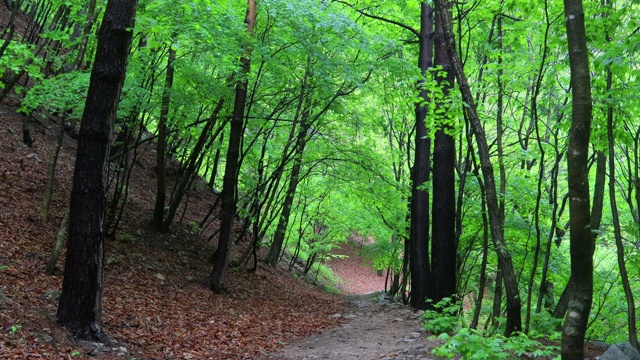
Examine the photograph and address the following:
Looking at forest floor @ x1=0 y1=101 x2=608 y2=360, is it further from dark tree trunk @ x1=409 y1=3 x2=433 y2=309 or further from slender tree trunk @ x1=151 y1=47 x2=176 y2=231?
dark tree trunk @ x1=409 y1=3 x2=433 y2=309

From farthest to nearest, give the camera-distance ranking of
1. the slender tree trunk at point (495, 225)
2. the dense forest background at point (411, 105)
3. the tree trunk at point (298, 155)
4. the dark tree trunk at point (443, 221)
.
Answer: the tree trunk at point (298, 155), the dark tree trunk at point (443, 221), the dense forest background at point (411, 105), the slender tree trunk at point (495, 225)

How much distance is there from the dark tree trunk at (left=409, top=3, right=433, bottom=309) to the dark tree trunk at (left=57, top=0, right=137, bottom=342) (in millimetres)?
5918

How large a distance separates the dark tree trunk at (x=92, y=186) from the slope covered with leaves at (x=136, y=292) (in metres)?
0.27

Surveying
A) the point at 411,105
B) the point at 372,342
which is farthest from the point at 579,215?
the point at 411,105

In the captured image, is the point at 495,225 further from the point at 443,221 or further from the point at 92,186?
the point at 92,186

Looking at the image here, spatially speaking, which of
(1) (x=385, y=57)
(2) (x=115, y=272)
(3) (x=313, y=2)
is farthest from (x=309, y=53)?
(2) (x=115, y=272)

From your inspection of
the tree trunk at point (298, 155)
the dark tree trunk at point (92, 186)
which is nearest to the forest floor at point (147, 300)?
the dark tree trunk at point (92, 186)

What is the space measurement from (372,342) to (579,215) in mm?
4315

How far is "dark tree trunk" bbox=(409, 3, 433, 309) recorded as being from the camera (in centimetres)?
897

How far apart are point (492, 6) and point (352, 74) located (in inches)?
117

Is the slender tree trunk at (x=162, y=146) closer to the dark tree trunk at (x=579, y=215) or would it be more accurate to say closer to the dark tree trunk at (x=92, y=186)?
the dark tree trunk at (x=92, y=186)

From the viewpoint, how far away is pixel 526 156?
8375 mm

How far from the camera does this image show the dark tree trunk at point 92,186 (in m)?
4.60

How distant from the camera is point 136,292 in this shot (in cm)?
741
